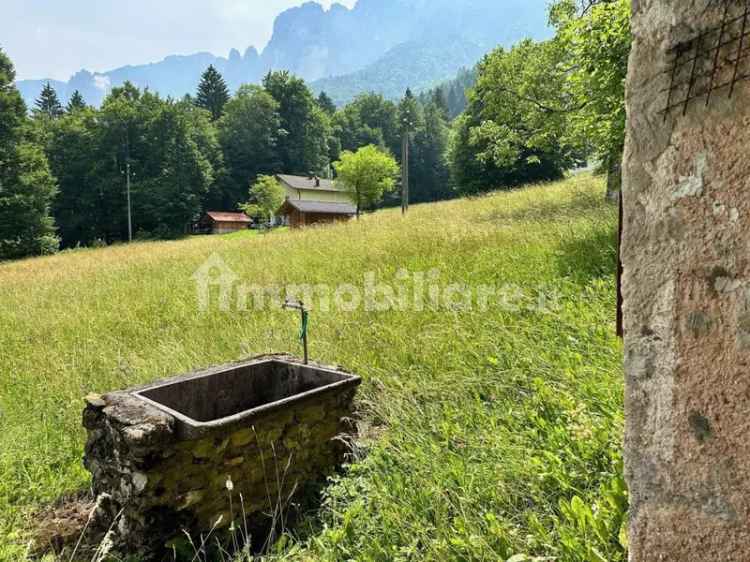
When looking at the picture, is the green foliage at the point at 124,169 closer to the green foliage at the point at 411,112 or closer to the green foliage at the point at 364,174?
the green foliage at the point at 364,174

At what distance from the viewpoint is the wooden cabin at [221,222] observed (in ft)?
151

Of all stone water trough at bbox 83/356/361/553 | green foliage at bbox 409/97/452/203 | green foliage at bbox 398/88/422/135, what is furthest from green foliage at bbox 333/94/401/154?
stone water trough at bbox 83/356/361/553

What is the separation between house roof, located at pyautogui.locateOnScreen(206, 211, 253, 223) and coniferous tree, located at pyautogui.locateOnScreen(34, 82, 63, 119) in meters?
30.1

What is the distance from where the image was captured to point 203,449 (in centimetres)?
268

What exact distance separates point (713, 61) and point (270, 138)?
5276cm

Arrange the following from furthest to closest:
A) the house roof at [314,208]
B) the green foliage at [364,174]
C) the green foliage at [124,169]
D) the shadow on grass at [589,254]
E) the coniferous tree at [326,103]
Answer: the coniferous tree at [326,103], the green foliage at [124,169], the house roof at [314,208], the green foliage at [364,174], the shadow on grass at [589,254]

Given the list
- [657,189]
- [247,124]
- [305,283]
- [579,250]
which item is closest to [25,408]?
[305,283]

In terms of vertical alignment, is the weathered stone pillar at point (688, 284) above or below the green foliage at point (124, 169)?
below

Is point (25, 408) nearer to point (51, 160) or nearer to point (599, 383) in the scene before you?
point (599, 383)

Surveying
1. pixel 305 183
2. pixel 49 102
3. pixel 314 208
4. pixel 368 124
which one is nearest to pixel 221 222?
pixel 305 183

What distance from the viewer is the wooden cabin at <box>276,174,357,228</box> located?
34188 millimetres

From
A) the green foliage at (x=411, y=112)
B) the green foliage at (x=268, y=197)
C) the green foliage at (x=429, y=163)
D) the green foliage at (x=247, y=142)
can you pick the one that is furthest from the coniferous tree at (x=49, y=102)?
the green foliage at (x=429, y=163)

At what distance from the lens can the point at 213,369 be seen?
11.6 feet

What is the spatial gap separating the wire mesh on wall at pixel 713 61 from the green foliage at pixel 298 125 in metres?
53.7
